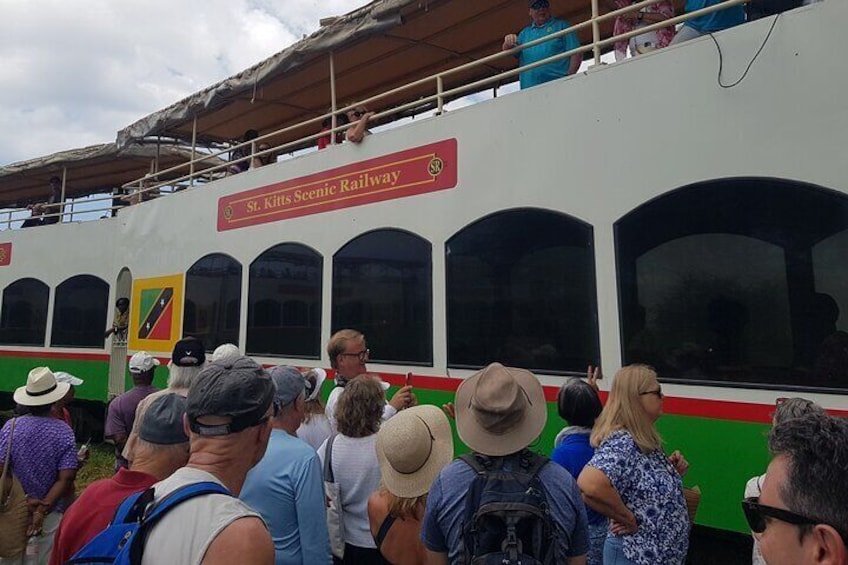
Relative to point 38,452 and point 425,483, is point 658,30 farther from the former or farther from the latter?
point 38,452

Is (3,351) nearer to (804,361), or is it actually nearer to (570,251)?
(570,251)

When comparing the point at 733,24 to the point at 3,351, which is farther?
the point at 3,351

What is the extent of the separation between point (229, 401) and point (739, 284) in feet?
9.01

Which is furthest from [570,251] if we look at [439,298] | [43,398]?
[43,398]

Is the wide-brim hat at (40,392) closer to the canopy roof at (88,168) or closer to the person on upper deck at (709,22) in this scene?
the person on upper deck at (709,22)

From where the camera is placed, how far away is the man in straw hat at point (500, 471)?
5.04 feet

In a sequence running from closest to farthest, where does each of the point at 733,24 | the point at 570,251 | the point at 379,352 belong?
1. the point at 733,24
2. the point at 570,251
3. the point at 379,352

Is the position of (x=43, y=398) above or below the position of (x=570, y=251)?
below

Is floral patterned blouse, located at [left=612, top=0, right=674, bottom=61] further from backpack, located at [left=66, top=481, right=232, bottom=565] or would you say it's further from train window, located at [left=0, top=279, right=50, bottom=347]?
train window, located at [left=0, top=279, right=50, bottom=347]

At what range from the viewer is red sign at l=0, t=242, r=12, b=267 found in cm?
999

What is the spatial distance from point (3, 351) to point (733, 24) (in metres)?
11.1

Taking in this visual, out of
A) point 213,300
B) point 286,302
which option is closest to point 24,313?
point 213,300

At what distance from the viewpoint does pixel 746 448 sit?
2854mm

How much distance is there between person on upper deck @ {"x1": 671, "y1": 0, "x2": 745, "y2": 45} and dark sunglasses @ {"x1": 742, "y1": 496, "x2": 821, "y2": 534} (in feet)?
10.4
